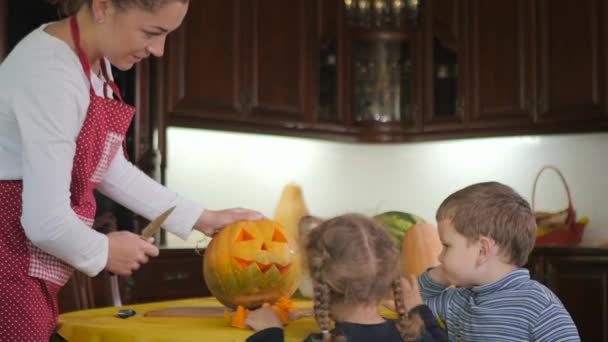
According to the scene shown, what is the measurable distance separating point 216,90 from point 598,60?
5.47 feet

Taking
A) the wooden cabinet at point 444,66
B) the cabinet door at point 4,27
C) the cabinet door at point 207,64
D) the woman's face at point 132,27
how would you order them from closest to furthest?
the woman's face at point 132,27 < the cabinet door at point 4,27 < the cabinet door at point 207,64 < the wooden cabinet at point 444,66

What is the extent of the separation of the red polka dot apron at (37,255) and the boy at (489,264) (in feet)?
2.22

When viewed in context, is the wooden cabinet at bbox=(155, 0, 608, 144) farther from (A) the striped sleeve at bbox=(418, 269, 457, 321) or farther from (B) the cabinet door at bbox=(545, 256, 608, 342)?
(A) the striped sleeve at bbox=(418, 269, 457, 321)

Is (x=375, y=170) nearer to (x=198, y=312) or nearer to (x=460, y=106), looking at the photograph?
(x=460, y=106)

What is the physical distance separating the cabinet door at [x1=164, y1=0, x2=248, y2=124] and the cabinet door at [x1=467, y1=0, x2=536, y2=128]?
1.13m

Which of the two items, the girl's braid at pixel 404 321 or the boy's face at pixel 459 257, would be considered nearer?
the girl's braid at pixel 404 321

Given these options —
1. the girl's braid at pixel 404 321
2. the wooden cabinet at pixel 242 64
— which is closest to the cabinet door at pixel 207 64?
the wooden cabinet at pixel 242 64

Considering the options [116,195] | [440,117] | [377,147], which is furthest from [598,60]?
[116,195]

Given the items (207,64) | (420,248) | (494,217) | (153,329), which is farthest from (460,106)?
(153,329)

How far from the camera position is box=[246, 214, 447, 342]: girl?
1580 millimetres

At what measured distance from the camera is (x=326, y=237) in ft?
5.39

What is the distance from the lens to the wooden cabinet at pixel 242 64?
4.07 m

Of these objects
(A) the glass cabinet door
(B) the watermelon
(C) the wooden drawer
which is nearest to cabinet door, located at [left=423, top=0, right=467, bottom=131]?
(A) the glass cabinet door

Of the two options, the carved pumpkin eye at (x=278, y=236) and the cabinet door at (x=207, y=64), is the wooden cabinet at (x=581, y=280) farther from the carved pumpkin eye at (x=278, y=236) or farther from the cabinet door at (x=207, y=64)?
the carved pumpkin eye at (x=278, y=236)
